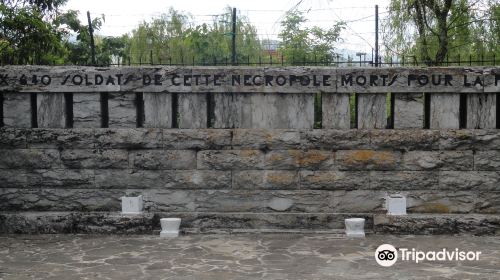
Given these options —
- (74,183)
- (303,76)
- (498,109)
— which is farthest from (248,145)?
(498,109)

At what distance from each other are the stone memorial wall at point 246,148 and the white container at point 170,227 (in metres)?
0.26

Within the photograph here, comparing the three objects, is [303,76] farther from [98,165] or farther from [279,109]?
[98,165]

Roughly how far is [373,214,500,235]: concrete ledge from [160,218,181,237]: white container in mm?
2791

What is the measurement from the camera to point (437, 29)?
14539 millimetres

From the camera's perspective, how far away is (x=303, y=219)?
8211 millimetres

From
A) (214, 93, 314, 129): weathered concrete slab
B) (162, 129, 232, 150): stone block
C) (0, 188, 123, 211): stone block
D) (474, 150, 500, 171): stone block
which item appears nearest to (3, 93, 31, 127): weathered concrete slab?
(0, 188, 123, 211): stone block

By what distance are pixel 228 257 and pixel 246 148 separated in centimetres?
189

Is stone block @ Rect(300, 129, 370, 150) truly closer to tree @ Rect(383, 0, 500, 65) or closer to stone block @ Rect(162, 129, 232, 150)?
stone block @ Rect(162, 129, 232, 150)

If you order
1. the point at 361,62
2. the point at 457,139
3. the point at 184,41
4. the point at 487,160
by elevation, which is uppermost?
the point at 184,41

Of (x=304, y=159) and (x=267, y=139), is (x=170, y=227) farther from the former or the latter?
(x=304, y=159)

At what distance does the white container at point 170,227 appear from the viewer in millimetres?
8008

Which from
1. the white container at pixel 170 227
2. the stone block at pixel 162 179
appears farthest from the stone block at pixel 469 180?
the white container at pixel 170 227

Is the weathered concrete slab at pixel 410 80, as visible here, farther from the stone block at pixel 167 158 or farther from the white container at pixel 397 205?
the stone block at pixel 167 158

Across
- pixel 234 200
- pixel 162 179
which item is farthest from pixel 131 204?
pixel 234 200
